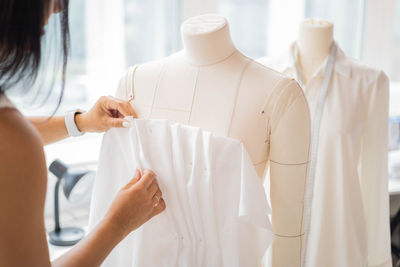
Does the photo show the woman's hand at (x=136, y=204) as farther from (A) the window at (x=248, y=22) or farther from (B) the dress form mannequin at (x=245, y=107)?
(A) the window at (x=248, y=22)

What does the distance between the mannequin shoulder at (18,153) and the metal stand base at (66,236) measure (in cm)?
108

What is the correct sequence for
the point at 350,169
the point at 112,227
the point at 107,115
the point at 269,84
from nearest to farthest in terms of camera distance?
the point at 112,227 < the point at 269,84 < the point at 107,115 < the point at 350,169

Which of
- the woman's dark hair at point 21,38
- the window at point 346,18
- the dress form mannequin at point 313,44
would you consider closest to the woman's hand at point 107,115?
the woman's dark hair at point 21,38

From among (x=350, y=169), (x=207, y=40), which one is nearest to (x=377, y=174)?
(x=350, y=169)

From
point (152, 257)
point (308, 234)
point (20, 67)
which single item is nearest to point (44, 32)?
point (20, 67)

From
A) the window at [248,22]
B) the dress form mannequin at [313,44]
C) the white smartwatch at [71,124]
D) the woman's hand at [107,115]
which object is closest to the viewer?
the woman's hand at [107,115]

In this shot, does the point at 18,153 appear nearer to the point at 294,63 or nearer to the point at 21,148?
the point at 21,148

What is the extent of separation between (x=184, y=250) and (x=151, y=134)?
0.30 meters

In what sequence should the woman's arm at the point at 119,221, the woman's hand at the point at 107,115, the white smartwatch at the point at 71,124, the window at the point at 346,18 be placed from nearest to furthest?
the woman's arm at the point at 119,221
the woman's hand at the point at 107,115
the white smartwatch at the point at 71,124
the window at the point at 346,18

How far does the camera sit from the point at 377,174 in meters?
1.66

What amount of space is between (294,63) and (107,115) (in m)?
0.82

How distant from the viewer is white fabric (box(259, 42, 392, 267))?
160 cm

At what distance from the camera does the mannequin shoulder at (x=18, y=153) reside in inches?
27.9

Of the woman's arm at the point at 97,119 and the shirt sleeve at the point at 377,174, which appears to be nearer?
the woman's arm at the point at 97,119
